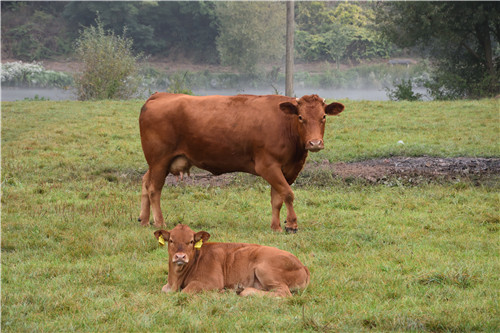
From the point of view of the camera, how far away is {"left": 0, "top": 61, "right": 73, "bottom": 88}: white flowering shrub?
1667 inches

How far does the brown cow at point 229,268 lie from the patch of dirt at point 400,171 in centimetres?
647

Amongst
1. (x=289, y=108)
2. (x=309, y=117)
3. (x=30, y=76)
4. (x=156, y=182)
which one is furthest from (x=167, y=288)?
(x=30, y=76)

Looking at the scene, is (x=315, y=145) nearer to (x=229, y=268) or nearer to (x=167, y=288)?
(x=229, y=268)

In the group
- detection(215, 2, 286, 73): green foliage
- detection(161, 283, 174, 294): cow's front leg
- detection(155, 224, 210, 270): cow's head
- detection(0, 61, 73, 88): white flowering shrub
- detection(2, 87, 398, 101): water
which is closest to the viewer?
detection(155, 224, 210, 270): cow's head

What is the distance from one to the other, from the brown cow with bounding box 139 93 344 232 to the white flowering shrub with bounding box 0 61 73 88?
110 feet

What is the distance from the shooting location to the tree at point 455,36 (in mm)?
28766

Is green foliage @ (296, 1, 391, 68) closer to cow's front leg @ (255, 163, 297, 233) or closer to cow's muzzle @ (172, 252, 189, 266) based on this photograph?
cow's front leg @ (255, 163, 297, 233)

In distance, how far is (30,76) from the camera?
140 ft

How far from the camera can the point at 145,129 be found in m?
10.4

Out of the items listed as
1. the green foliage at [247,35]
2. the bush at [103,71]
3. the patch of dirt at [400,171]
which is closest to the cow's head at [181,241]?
the patch of dirt at [400,171]

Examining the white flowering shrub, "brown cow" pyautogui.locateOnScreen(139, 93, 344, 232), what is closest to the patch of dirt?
"brown cow" pyautogui.locateOnScreen(139, 93, 344, 232)

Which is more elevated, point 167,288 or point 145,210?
point 167,288

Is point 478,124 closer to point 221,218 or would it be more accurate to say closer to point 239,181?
point 239,181

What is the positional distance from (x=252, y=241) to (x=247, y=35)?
47.2 metres
